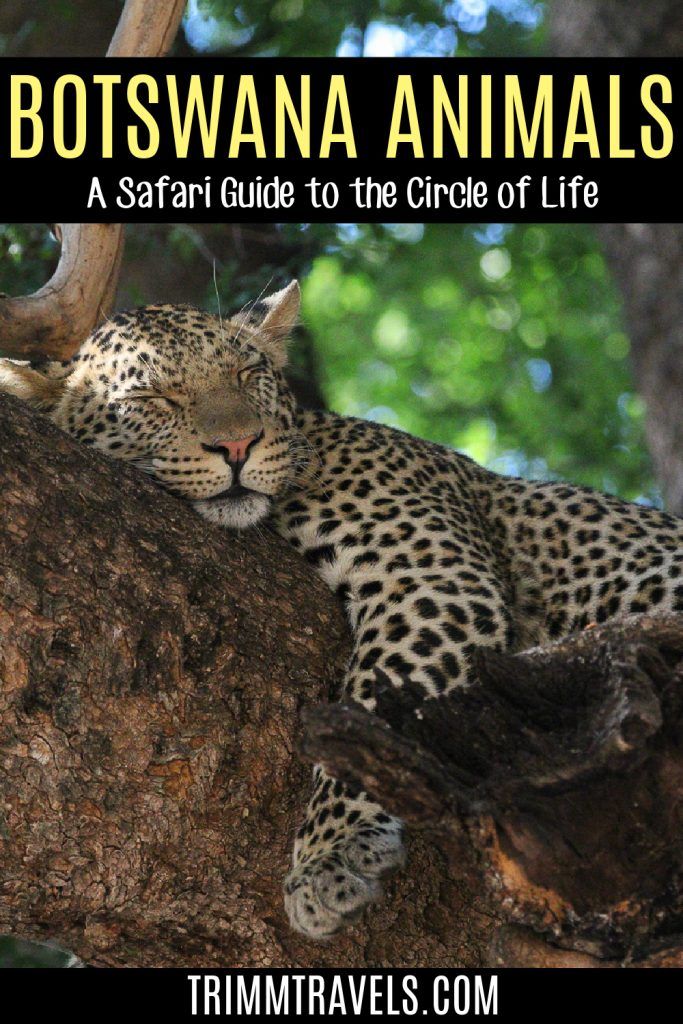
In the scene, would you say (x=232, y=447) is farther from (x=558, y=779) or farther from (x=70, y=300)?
(x=558, y=779)

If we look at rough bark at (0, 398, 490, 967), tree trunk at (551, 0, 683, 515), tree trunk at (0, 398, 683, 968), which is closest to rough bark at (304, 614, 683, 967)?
tree trunk at (0, 398, 683, 968)

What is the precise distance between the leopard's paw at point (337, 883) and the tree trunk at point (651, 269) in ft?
15.7

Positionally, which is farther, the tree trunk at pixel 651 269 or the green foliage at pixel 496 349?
the green foliage at pixel 496 349

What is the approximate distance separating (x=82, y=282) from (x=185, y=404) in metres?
1.28

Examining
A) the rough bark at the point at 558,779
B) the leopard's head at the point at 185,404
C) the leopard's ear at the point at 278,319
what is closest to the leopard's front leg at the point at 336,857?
the rough bark at the point at 558,779

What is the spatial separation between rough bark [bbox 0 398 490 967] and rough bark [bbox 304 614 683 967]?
919 millimetres

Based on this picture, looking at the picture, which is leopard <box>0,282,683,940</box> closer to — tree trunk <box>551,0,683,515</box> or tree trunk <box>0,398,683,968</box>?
tree trunk <box>0,398,683,968</box>

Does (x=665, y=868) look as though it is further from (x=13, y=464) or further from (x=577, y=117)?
(x=577, y=117)

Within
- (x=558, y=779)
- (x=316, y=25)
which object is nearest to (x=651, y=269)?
(x=316, y=25)

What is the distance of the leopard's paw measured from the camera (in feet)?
12.7

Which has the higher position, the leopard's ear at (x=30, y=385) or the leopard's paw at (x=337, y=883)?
the leopard's ear at (x=30, y=385)

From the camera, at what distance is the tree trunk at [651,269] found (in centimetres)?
871

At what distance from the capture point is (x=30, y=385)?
5.45 m

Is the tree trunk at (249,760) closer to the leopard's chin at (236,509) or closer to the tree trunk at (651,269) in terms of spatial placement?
the leopard's chin at (236,509)
